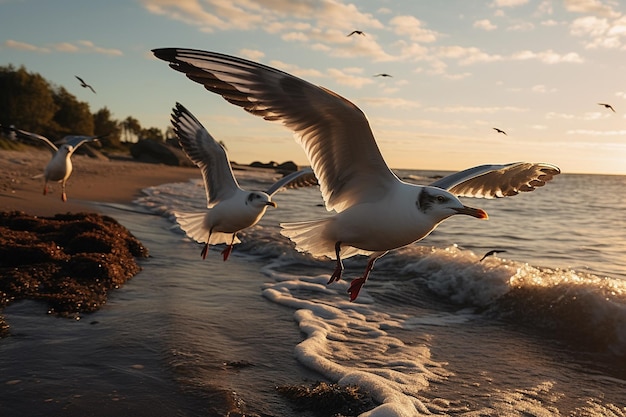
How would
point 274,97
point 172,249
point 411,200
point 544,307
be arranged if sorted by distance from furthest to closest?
point 172,249
point 544,307
point 411,200
point 274,97

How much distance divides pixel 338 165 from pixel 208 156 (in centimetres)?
458

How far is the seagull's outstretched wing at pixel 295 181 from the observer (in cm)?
858

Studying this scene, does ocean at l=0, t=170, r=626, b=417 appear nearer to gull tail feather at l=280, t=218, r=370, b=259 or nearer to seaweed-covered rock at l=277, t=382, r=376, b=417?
seaweed-covered rock at l=277, t=382, r=376, b=417

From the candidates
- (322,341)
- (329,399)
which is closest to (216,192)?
(322,341)

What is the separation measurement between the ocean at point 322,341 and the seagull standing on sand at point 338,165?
148 centimetres

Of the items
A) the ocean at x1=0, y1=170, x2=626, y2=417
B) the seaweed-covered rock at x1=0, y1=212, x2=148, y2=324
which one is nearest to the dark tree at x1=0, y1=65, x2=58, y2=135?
the ocean at x1=0, y1=170, x2=626, y2=417

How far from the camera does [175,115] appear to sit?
1037cm

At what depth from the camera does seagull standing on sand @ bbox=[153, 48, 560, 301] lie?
433 centimetres

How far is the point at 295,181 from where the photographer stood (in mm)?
9328

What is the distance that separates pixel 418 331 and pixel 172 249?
6595 millimetres

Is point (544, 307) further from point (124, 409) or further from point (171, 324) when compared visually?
point (124, 409)

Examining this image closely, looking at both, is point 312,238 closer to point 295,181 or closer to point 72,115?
point 295,181

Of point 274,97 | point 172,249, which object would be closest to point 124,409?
point 274,97

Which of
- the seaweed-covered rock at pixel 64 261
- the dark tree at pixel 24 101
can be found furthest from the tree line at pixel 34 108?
the seaweed-covered rock at pixel 64 261
